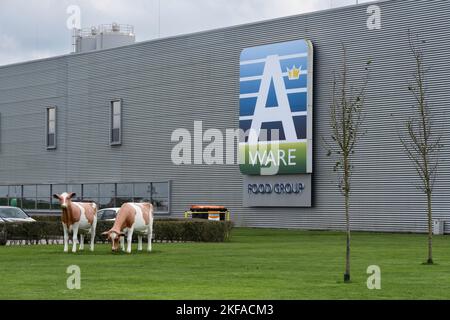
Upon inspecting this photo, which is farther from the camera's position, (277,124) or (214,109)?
(214,109)

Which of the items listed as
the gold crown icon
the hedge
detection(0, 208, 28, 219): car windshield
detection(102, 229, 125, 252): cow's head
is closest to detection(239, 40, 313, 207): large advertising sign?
the gold crown icon

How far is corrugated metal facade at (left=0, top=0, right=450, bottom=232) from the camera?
57.9m

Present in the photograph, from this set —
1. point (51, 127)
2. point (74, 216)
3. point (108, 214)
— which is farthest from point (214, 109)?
point (74, 216)

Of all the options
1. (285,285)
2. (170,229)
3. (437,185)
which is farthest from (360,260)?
(437,185)

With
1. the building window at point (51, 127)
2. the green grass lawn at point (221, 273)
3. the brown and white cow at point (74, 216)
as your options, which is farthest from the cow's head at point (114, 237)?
the building window at point (51, 127)

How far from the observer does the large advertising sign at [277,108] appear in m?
62.7

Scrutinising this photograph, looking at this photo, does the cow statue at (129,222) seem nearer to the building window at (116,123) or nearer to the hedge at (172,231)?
the hedge at (172,231)

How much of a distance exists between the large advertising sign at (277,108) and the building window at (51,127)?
2475 centimetres

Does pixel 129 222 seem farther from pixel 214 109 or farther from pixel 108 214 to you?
pixel 214 109

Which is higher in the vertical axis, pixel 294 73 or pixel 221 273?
pixel 294 73

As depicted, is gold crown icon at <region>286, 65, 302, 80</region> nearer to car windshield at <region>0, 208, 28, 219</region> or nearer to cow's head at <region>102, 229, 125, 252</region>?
car windshield at <region>0, 208, 28, 219</region>

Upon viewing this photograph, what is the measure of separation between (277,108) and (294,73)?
96.6 inches

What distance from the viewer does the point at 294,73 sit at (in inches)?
2491
